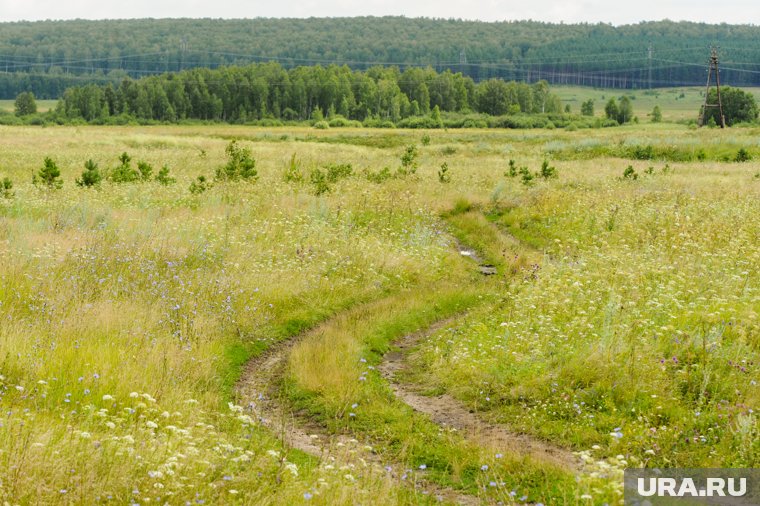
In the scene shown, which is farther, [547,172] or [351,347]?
[547,172]

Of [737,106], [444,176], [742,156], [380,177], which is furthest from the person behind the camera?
[737,106]

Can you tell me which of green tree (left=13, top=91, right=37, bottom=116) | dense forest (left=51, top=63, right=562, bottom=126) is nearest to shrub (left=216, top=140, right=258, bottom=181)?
dense forest (left=51, top=63, right=562, bottom=126)

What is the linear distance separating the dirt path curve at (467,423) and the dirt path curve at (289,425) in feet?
3.56

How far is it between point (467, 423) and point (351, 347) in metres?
3.07

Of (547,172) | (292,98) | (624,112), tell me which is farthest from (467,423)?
(292,98)

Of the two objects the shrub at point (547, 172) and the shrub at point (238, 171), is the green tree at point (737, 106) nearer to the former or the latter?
the shrub at point (547, 172)

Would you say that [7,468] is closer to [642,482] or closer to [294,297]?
[642,482]

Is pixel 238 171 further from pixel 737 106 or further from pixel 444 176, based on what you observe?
pixel 737 106

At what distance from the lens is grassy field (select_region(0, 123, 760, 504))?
263 inches

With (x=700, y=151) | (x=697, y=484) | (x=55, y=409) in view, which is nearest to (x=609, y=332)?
(x=697, y=484)

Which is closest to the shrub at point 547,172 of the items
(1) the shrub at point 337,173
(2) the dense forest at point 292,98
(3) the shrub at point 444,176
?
(3) the shrub at point 444,176

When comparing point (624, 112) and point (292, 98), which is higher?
point (292, 98)

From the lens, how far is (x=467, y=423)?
951 cm

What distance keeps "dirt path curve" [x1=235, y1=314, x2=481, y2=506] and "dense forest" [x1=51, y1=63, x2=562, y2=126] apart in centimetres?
12174
